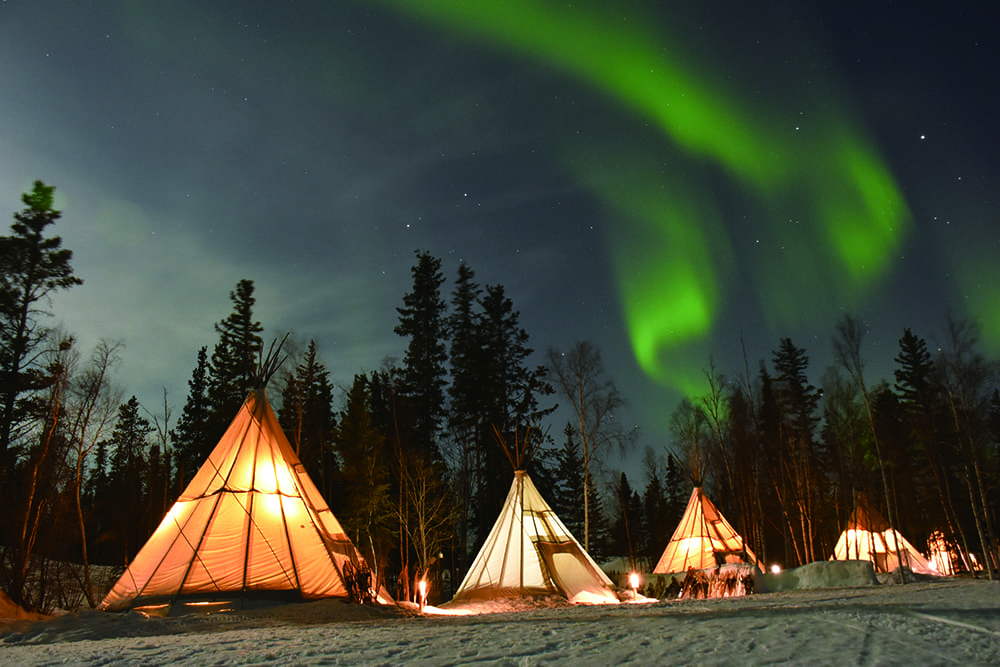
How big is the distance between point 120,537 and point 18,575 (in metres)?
15.6

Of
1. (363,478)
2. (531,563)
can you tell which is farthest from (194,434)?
(531,563)

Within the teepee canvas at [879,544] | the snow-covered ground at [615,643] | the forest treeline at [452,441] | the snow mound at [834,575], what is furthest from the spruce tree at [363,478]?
the teepee canvas at [879,544]

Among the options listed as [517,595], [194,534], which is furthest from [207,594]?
[517,595]

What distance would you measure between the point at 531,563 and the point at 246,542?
6.18 meters

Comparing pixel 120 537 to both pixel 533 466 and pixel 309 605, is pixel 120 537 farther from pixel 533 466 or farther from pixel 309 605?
pixel 309 605

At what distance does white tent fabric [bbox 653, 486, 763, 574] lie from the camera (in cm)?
2000

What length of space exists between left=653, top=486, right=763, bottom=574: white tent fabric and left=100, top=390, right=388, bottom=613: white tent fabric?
12.7 meters

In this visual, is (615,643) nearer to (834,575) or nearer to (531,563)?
(531,563)

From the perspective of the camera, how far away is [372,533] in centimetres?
2069

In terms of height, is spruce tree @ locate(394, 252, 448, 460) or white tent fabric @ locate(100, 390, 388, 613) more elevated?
spruce tree @ locate(394, 252, 448, 460)

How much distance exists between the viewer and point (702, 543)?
20219 mm

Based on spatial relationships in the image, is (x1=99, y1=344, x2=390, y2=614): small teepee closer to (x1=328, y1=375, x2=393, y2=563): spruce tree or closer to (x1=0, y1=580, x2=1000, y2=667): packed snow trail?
(x1=0, y1=580, x2=1000, y2=667): packed snow trail

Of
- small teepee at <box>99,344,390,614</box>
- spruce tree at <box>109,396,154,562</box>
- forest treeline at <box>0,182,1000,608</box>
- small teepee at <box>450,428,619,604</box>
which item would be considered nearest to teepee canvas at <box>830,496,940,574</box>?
forest treeline at <box>0,182,1000,608</box>

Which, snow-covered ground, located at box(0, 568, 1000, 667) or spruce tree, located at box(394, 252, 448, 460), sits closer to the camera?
snow-covered ground, located at box(0, 568, 1000, 667)
